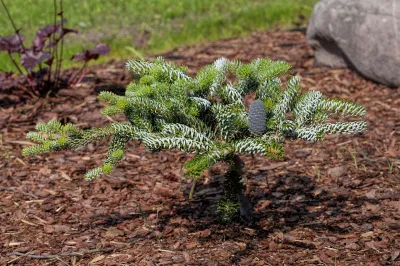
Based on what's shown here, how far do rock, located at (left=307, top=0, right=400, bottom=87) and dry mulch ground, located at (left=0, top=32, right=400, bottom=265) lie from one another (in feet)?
1.09

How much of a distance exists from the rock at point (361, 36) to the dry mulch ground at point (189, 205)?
0.33m

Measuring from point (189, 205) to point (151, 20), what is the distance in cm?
497

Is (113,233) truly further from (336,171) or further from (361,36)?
(361,36)

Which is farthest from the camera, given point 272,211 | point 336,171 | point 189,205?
point 336,171

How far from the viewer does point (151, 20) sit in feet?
29.2

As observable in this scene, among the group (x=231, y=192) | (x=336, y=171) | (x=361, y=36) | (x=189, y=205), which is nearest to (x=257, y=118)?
(x=231, y=192)

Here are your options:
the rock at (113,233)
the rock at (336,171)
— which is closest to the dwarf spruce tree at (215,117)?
the rock at (113,233)

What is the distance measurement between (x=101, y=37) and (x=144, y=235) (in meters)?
4.71

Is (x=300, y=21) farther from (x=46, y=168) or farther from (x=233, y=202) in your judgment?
(x=233, y=202)

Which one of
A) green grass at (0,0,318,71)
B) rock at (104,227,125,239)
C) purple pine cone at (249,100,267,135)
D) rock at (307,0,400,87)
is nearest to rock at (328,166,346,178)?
purple pine cone at (249,100,267,135)

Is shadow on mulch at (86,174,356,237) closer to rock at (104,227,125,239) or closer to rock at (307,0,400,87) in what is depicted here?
rock at (104,227,125,239)

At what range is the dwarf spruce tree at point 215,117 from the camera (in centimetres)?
344

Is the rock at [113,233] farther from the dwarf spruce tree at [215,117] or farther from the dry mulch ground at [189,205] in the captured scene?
the dwarf spruce tree at [215,117]

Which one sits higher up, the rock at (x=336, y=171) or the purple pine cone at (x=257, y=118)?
the purple pine cone at (x=257, y=118)
